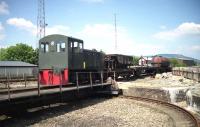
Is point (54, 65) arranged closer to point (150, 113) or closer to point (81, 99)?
point (81, 99)

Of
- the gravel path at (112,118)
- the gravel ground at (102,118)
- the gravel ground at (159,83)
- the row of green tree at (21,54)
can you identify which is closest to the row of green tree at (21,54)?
the row of green tree at (21,54)

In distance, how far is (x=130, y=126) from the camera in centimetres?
864

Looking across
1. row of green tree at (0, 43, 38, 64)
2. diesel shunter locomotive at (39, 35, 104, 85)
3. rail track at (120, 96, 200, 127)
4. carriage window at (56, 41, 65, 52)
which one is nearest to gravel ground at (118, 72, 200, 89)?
rail track at (120, 96, 200, 127)

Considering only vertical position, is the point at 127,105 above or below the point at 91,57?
below

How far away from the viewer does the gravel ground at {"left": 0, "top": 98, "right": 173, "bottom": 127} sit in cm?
890

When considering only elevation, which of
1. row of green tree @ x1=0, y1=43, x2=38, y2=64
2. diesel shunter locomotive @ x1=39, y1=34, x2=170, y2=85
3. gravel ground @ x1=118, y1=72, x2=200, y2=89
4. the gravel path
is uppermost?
row of green tree @ x1=0, y1=43, x2=38, y2=64

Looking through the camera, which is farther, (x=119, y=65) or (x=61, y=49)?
(x=119, y=65)

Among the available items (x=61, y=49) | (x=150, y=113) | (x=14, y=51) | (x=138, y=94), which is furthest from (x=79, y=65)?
(x=14, y=51)

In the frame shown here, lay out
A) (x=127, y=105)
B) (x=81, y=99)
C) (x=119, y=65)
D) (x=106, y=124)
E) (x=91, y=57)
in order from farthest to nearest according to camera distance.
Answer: (x=119, y=65) < (x=91, y=57) < (x=81, y=99) < (x=127, y=105) < (x=106, y=124)

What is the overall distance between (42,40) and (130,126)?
963 centimetres

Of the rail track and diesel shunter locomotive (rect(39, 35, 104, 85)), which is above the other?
diesel shunter locomotive (rect(39, 35, 104, 85))

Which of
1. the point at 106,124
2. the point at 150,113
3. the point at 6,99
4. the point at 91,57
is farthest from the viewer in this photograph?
the point at 91,57

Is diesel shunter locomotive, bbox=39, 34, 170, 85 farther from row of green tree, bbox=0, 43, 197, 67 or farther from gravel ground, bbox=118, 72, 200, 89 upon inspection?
row of green tree, bbox=0, 43, 197, 67

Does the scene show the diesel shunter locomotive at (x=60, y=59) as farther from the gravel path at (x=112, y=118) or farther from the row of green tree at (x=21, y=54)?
the row of green tree at (x=21, y=54)
